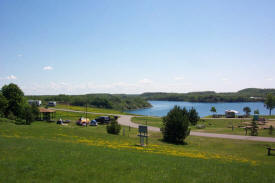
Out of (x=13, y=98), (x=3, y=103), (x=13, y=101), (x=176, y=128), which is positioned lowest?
(x=176, y=128)

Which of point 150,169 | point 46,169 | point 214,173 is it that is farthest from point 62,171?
point 214,173

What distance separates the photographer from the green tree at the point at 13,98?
43.7 meters

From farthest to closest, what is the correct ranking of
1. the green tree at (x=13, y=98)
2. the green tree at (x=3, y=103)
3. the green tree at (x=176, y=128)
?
the green tree at (x=13, y=98) < the green tree at (x=3, y=103) < the green tree at (x=176, y=128)

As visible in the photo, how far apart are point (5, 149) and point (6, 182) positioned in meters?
5.27

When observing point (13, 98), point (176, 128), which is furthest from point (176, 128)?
point (13, 98)

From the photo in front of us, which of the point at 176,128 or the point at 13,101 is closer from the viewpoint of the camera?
the point at 176,128

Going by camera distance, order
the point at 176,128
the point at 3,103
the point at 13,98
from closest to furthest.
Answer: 1. the point at 176,128
2. the point at 3,103
3. the point at 13,98

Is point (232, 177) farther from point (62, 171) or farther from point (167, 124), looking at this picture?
point (167, 124)

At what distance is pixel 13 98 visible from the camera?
1727 inches

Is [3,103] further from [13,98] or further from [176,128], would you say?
[176,128]

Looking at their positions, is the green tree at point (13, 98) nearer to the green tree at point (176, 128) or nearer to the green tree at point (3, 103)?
the green tree at point (3, 103)

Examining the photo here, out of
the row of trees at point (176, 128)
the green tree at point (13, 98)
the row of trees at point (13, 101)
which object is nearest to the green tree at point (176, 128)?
the row of trees at point (176, 128)

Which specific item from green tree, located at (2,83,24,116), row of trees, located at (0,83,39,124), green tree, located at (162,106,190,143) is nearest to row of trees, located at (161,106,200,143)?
green tree, located at (162,106,190,143)

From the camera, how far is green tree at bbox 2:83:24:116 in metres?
43.7
